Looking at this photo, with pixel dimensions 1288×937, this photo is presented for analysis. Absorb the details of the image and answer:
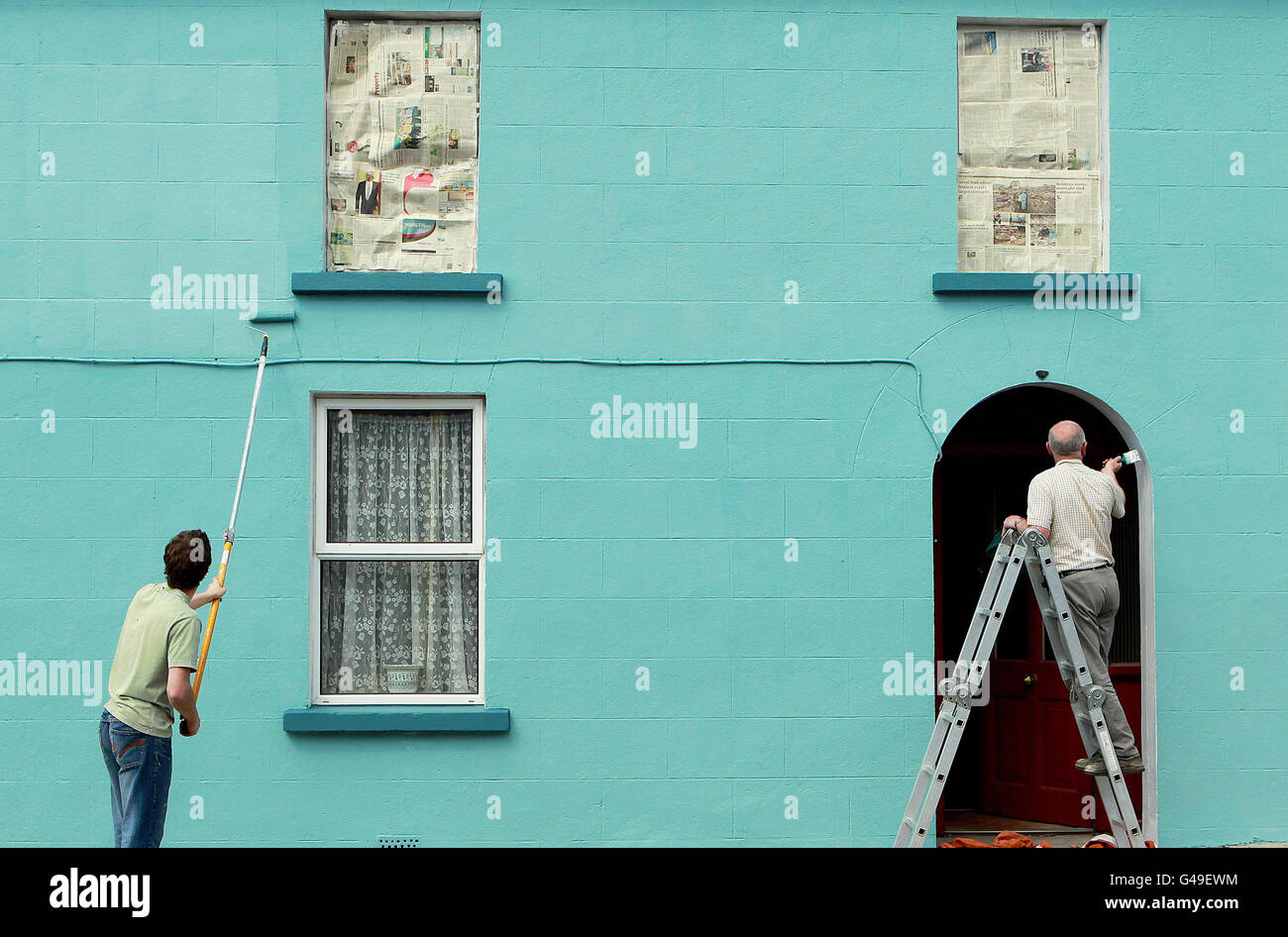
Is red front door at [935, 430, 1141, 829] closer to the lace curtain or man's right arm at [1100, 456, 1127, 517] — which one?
man's right arm at [1100, 456, 1127, 517]

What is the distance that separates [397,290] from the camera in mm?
6504

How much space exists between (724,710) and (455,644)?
5.09 ft

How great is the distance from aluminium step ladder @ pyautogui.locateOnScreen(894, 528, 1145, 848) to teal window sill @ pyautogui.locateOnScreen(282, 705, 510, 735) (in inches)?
87.0

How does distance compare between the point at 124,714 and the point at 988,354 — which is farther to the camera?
the point at 988,354

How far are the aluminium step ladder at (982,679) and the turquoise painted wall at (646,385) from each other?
89cm

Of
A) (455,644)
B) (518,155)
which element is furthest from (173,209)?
(455,644)

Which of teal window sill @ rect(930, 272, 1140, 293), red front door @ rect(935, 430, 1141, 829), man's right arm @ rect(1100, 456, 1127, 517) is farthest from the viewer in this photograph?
red front door @ rect(935, 430, 1141, 829)

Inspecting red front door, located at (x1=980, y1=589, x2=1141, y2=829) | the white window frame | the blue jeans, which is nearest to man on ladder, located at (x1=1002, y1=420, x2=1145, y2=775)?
the white window frame

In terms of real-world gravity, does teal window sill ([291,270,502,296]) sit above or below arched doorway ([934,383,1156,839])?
above

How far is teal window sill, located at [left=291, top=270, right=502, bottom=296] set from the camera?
255 inches

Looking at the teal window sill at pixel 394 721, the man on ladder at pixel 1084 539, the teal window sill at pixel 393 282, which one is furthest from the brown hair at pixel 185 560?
the man on ladder at pixel 1084 539

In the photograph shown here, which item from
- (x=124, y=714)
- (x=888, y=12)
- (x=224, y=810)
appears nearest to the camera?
(x=124, y=714)

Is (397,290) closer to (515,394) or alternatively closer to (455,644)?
(515,394)

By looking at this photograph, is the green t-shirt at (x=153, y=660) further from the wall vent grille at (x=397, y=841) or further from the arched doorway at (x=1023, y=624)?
the arched doorway at (x=1023, y=624)
